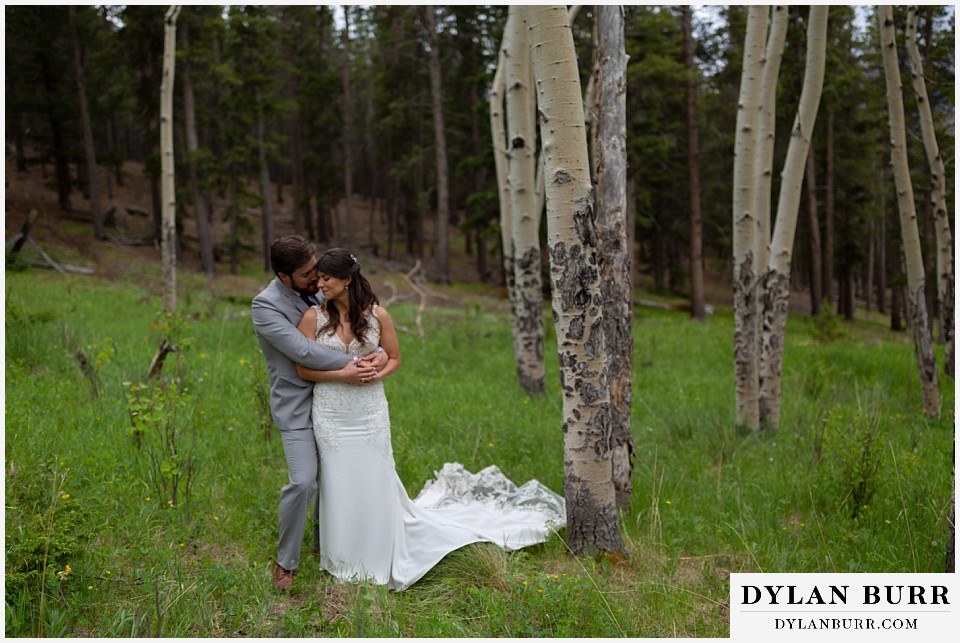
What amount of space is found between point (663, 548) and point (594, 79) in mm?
3588

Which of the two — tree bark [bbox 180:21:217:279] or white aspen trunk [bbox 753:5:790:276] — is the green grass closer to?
white aspen trunk [bbox 753:5:790:276]

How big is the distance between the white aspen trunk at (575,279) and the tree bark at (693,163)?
1607cm

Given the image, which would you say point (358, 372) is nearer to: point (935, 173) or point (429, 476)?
point (429, 476)

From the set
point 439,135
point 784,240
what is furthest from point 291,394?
point 439,135

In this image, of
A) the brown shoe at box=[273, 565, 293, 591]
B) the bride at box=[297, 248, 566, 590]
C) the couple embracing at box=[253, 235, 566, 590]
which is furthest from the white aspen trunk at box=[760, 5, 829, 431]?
the brown shoe at box=[273, 565, 293, 591]

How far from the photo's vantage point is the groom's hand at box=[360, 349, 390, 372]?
4108mm

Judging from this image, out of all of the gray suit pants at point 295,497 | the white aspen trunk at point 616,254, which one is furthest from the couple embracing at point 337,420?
the white aspen trunk at point 616,254

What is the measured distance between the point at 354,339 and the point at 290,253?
628mm

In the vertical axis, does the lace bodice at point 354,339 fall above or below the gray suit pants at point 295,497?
above

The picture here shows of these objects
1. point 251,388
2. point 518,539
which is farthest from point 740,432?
point 251,388

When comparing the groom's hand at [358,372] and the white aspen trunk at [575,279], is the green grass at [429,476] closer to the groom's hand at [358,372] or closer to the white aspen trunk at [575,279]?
the white aspen trunk at [575,279]

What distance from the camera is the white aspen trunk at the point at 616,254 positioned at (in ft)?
16.3

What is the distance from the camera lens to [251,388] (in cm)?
685

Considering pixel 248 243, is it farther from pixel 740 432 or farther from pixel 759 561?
pixel 759 561
